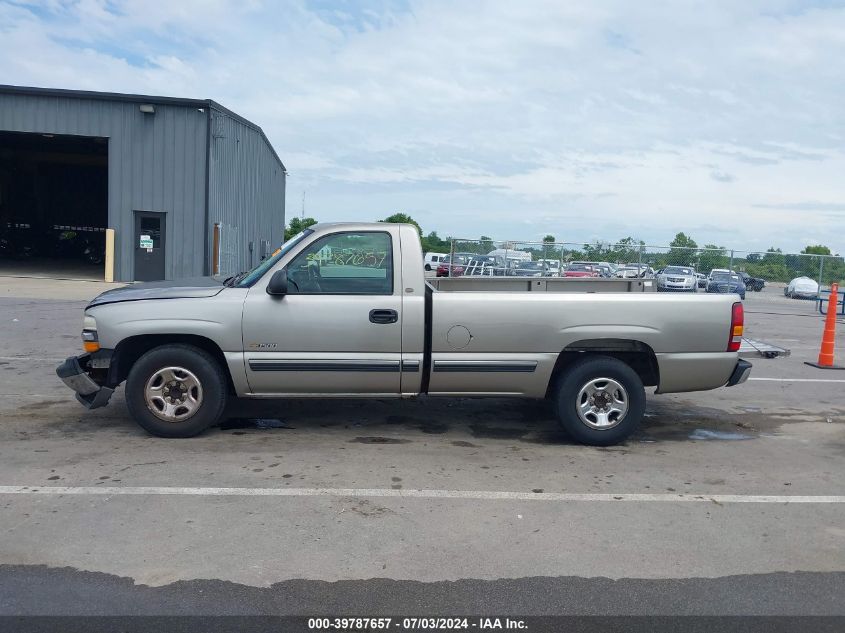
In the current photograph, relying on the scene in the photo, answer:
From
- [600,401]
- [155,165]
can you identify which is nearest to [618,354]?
[600,401]

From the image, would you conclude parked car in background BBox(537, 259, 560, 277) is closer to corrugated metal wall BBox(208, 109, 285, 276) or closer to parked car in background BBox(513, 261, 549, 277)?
parked car in background BBox(513, 261, 549, 277)

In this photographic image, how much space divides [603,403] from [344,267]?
98.8 inches

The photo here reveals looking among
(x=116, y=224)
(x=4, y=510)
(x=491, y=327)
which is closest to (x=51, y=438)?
(x=4, y=510)

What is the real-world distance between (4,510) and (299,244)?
298cm

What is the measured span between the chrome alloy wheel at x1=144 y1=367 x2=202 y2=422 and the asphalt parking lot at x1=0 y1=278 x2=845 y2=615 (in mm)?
244

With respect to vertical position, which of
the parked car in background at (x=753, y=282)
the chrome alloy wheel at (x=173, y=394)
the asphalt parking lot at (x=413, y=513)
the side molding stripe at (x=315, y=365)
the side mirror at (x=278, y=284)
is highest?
the side mirror at (x=278, y=284)

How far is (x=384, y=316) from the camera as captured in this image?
652cm

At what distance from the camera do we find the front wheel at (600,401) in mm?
6727

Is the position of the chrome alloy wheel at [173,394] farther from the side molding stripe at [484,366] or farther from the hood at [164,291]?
the side molding stripe at [484,366]

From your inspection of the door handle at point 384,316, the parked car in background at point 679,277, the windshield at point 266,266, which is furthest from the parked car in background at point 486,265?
the door handle at point 384,316

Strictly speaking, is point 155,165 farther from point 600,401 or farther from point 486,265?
point 600,401

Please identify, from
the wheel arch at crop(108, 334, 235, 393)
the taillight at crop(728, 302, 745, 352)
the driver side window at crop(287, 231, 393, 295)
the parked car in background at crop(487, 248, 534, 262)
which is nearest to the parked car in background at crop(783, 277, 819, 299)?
the parked car in background at crop(487, 248, 534, 262)

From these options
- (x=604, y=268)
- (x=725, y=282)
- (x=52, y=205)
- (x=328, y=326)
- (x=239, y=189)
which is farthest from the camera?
(x=52, y=205)

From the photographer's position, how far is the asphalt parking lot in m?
3.97
